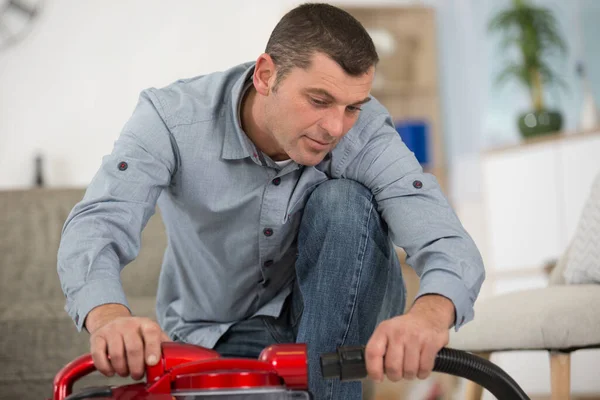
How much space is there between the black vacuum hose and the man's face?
438mm

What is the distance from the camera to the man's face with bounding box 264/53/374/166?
3.68 feet

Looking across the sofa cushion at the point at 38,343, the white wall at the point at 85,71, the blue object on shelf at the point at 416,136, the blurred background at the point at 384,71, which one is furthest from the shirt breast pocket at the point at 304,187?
the white wall at the point at 85,71

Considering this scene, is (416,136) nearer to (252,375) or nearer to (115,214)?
(115,214)

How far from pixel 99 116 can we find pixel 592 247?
2.88m

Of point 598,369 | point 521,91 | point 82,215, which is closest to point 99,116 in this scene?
point 521,91

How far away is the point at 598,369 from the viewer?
8.89 ft

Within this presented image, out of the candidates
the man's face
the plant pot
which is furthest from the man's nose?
the plant pot

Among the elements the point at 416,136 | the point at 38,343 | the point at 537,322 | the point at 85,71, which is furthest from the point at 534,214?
the point at 85,71

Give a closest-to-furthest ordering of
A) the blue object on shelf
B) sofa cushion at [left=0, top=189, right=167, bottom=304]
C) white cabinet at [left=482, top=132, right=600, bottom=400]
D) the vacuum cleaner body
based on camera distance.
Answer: the vacuum cleaner body
sofa cushion at [left=0, top=189, right=167, bottom=304]
white cabinet at [left=482, top=132, right=600, bottom=400]
the blue object on shelf

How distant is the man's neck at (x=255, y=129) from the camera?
133cm

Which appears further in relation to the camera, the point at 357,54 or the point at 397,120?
the point at 397,120

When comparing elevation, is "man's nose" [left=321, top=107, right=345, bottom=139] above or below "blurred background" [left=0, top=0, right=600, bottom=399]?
below

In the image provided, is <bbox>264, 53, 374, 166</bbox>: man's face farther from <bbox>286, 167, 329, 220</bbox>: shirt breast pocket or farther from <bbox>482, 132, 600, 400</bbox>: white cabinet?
<bbox>482, 132, 600, 400</bbox>: white cabinet

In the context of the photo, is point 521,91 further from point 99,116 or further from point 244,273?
point 244,273
